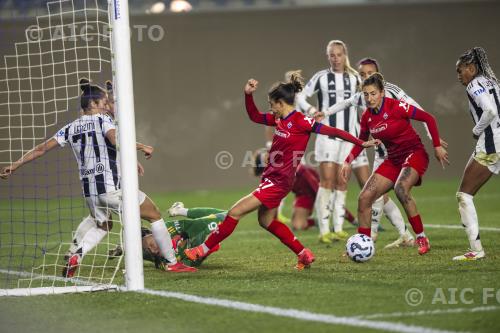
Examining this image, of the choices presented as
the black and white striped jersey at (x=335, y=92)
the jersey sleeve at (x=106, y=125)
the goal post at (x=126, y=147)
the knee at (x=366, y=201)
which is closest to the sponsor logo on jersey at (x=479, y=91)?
the knee at (x=366, y=201)

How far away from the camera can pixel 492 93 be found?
770cm

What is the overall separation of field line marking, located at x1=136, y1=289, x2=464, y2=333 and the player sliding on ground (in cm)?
124

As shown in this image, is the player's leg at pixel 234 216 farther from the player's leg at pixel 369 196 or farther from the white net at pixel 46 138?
the player's leg at pixel 369 196

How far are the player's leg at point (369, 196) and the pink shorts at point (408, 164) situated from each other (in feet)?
0.15

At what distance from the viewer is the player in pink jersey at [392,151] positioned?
8273 millimetres

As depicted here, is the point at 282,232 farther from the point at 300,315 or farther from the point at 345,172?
the point at 300,315

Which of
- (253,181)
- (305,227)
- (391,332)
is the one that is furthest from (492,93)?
(253,181)

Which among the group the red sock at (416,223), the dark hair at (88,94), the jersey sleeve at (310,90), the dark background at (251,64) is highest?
the dark background at (251,64)

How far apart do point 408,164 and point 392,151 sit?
0.22m

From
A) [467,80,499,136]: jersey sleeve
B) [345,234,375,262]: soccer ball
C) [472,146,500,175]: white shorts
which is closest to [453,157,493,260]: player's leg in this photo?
[472,146,500,175]: white shorts

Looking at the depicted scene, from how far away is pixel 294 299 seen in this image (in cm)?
601

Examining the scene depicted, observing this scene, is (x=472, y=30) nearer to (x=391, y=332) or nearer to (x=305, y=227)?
(x=305, y=227)

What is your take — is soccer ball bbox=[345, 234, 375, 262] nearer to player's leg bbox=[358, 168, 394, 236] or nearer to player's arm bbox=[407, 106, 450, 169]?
player's leg bbox=[358, 168, 394, 236]

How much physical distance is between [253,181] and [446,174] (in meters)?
4.59
